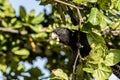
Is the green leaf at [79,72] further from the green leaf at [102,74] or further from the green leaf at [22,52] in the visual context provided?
the green leaf at [22,52]

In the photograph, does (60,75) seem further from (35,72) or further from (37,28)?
(37,28)

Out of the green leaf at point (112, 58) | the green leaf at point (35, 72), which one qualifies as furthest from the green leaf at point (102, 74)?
the green leaf at point (35, 72)

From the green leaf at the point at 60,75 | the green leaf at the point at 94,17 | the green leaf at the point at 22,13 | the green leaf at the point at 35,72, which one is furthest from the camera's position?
the green leaf at the point at 22,13

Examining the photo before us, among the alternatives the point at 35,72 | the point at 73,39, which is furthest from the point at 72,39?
the point at 35,72

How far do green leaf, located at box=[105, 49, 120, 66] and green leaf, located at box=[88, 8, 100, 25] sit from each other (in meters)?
0.09

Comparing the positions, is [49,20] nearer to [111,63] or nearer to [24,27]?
[24,27]

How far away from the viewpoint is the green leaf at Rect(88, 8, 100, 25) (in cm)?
108

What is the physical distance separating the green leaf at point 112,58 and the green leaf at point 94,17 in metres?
0.09

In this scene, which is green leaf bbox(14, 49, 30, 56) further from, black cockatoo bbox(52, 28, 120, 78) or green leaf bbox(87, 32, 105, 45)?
green leaf bbox(87, 32, 105, 45)

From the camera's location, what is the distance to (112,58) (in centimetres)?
108

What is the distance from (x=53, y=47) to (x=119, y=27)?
1052mm

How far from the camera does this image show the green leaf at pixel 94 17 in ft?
3.54

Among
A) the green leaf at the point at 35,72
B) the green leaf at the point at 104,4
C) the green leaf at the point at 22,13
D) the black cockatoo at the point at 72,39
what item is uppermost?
the green leaf at the point at 104,4

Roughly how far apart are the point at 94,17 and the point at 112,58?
0.40ft
